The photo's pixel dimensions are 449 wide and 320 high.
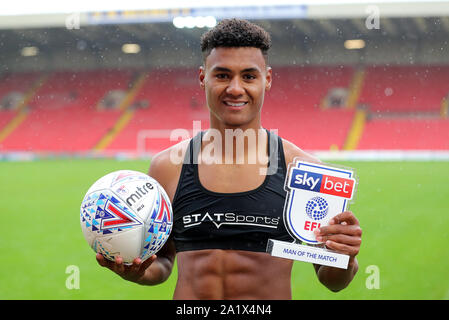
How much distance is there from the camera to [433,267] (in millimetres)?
5035

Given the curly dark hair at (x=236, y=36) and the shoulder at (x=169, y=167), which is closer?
the curly dark hair at (x=236, y=36)

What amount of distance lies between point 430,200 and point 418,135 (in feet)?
31.2

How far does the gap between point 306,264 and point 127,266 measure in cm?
407

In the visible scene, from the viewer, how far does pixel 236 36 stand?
1.75 meters

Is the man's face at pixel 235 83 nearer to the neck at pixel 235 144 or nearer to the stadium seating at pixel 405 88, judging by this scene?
the neck at pixel 235 144

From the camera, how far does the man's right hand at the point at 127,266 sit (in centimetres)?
171

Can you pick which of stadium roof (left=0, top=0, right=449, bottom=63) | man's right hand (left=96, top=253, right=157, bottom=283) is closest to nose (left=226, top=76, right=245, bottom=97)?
man's right hand (left=96, top=253, right=157, bottom=283)

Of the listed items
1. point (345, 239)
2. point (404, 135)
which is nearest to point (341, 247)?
point (345, 239)

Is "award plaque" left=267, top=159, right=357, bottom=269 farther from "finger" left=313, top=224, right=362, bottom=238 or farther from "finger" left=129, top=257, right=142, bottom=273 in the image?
"finger" left=129, top=257, right=142, bottom=273

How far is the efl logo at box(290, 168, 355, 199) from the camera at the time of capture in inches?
66.7

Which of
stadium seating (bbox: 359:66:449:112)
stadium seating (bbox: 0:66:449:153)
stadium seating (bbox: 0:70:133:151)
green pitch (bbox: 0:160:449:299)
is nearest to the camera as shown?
green pitch (bbox: 0:160:449:299)

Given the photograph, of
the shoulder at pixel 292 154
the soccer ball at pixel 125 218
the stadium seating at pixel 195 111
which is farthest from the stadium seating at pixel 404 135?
the soccer ball at pixel 125 218
